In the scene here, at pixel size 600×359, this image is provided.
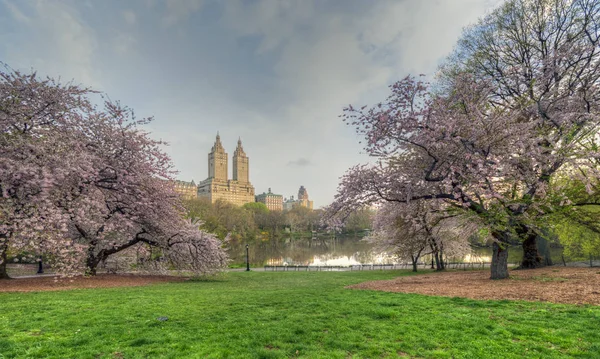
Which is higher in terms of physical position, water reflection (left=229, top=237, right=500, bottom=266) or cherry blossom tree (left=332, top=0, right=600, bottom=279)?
cherry blossom tree (left=332, top=0, right=600, bottom=279)

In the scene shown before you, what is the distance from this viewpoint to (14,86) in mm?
A: 12562

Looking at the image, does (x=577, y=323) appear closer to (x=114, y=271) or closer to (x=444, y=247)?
(x=444, y=247)

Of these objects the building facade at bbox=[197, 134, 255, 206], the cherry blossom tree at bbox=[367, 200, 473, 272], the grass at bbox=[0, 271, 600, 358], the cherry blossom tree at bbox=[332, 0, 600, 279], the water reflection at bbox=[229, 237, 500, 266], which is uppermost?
the building facade at bbox=[197, 134, 255, 206]

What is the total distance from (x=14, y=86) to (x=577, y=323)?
1931 cm

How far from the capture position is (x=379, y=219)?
72.3 ft

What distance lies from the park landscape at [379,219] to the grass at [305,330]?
0.05m

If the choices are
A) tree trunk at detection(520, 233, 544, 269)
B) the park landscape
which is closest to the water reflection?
tree trunk at detection(520, 233, 544, 269)

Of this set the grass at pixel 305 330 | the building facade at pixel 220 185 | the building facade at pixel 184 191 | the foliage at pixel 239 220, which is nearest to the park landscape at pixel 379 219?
the grass at pixel 305 330

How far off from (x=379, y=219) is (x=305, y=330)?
1670cm

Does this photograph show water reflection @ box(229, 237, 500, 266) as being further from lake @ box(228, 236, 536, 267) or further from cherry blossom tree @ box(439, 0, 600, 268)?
cherry blossom tree @ box(439, 0, 600, 268)

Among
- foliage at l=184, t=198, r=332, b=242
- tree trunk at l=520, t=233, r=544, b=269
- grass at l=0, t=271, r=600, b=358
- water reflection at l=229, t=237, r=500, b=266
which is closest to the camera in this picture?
grass at l=0, t=271, r=600, b=358

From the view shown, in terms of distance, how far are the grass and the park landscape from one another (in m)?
0.05

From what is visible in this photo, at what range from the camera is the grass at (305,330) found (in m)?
5.15

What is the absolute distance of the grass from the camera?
5.15 meters
